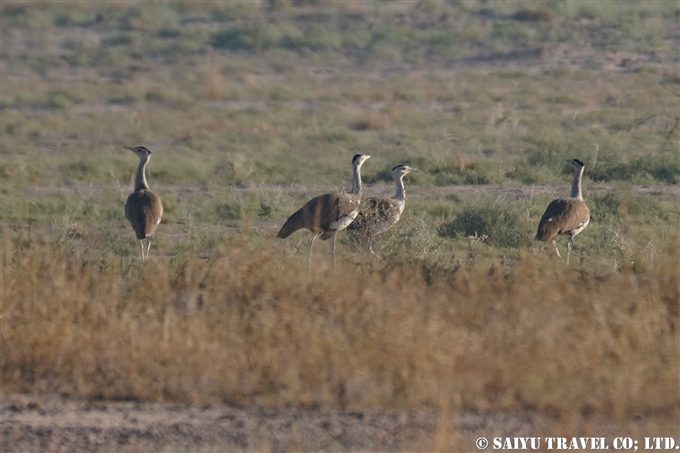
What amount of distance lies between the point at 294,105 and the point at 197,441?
1430 centimetres

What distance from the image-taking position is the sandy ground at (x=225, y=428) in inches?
185

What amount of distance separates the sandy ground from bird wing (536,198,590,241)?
368 cm

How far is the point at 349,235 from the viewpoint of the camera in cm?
872

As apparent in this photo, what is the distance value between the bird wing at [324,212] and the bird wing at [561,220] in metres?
1.48

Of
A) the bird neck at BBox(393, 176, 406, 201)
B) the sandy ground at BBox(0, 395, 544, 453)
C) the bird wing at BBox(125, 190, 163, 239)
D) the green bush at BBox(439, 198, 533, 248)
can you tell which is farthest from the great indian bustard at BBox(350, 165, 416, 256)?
the sandy ground at BBox(0, 395, 544, 453)

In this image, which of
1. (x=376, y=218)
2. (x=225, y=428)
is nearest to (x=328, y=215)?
(x=376, y=218)

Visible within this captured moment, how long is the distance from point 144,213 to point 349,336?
369cm

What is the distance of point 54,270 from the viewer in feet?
20.6

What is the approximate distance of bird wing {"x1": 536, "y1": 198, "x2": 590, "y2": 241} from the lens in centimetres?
852

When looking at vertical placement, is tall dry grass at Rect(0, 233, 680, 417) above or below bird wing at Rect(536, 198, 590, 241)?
below

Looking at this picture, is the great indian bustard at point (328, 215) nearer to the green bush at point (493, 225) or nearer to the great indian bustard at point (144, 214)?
the great indian bustard at point (144, 214)

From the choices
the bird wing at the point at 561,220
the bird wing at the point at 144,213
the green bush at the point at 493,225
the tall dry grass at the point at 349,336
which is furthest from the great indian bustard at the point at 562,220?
the bird wing at the point at 144,213

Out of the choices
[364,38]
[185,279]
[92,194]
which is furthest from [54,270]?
[364,38]

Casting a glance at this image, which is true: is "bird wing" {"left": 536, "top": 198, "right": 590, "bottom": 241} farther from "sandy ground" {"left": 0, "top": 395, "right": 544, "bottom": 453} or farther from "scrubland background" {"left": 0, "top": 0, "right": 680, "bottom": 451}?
"sandy ground" {"left": 0, "top": 395, "right": 544, "bottom": 453}
